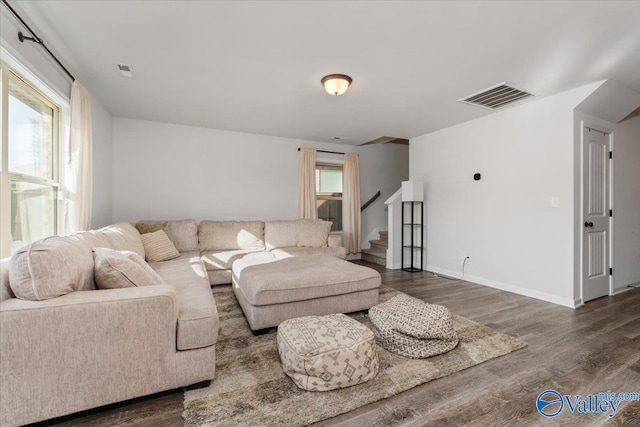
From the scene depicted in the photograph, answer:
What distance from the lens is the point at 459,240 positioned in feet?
14.1

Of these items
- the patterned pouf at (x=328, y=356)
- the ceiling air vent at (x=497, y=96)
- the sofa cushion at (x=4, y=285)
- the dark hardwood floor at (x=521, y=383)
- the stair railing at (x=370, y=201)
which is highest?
the ceiling air vent at (x=497, y=96)

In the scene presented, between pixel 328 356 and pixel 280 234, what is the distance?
3.01 meters

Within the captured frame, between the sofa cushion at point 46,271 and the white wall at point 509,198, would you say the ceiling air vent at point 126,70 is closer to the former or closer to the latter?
the sofa cushion at point 46,271

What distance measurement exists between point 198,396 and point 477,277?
3.79 meters

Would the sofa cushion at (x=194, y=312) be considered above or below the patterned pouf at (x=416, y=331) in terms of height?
above

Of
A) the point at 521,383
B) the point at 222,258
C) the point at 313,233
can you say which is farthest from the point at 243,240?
the point at 521,383

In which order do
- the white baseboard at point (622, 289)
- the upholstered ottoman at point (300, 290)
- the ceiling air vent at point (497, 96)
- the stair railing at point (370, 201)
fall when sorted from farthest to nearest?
the stair railing at point (370, 201) < the white baseboard at point (622, 289) < the ceiling air vent at point (497, 96) < the upholstered ottoman at point (300, 290)

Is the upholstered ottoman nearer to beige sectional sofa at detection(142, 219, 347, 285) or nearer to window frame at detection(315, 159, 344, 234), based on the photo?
beige sectional sofa at detection(142, 219, 347, 285)

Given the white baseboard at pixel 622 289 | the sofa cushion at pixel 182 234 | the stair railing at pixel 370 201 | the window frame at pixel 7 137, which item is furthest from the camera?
the stair railing at pixel 370 201

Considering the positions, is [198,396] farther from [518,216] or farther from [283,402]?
[518,216]

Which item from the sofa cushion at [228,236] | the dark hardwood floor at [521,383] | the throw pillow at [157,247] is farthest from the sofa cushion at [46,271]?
the sofa cushion at [228,236]

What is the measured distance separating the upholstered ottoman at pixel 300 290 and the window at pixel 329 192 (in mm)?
2838

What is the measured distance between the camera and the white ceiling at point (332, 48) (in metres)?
1.85

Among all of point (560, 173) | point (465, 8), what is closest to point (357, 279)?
point (465, 8)
